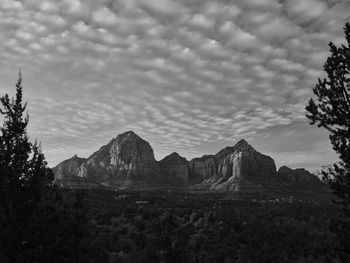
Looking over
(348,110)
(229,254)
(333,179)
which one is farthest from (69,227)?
(229,254)

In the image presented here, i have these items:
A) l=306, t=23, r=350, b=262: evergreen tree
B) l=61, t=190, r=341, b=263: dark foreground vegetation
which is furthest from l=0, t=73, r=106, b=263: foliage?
l=306, t=23, r=350, b=262: evergreen tree

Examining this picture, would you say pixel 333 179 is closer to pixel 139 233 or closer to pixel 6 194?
pixel 6 194

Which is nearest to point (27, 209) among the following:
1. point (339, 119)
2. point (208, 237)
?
point (339, 119)

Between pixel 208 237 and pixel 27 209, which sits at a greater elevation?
pixel 27 209

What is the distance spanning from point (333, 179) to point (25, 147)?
12980mm

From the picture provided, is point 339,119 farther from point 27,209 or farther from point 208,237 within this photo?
point 208,237

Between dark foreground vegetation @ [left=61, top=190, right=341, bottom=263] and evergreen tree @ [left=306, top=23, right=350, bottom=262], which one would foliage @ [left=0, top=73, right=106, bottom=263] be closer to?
dark foreground vegetation @ [left=61, top=190, right=341, bottom=263]

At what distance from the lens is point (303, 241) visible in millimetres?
33062

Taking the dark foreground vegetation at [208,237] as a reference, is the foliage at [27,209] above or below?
above

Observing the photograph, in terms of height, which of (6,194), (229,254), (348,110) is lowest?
(229,254)

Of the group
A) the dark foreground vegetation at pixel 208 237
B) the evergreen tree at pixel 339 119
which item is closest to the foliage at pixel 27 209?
the dark foreground vegetation at pixel 208 237

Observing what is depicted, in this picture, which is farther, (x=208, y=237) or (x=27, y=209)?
(x=208, y=237)

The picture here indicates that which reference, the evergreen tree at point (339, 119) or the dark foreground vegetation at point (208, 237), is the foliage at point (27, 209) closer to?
the dark foreground vegetation at point (208, 237)

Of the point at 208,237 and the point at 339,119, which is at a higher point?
the point at 339,119
